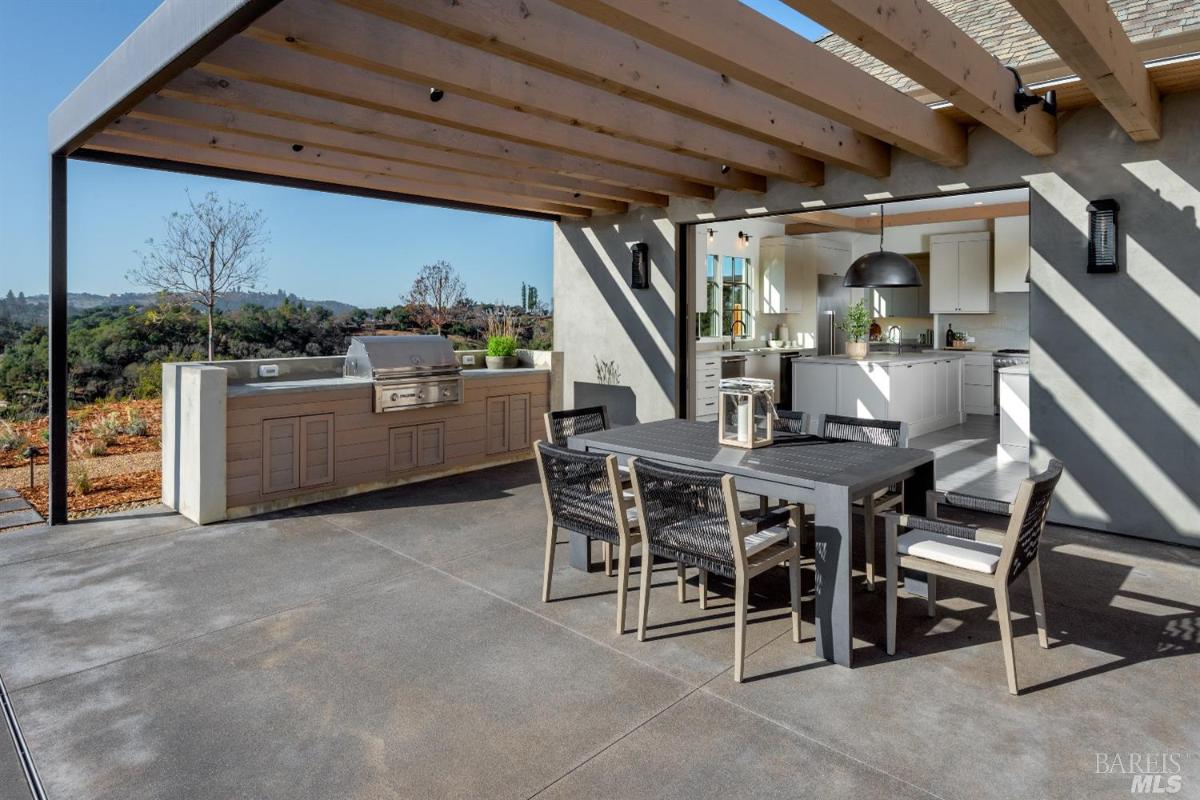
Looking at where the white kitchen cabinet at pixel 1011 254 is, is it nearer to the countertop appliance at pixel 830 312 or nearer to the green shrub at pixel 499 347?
the countertop appliance at pixel 830 312

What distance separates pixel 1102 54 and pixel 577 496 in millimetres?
2752

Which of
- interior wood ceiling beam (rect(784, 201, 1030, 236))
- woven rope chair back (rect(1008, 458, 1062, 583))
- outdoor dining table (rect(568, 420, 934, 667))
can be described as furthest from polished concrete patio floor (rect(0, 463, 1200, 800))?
interior wood ceiling beam (rect(784, 201, 1030, 236))

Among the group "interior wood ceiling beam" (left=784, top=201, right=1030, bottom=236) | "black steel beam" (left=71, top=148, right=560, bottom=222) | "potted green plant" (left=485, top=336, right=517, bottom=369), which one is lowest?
"potted green plant" (left=485, top=336, right=517, bottom=369)

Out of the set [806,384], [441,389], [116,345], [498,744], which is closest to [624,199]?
[441,389]

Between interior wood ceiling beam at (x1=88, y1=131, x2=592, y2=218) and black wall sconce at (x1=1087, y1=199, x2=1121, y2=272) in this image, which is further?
interior wood ceiling beam at (x1=88, y1=131, x2=592, y2=218)

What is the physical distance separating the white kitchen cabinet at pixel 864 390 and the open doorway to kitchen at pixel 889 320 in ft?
0.04

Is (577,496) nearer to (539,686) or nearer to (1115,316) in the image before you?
(539,686)

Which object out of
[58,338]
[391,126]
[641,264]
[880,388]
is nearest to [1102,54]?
[391,126]

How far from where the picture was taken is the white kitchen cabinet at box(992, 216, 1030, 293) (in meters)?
8.48

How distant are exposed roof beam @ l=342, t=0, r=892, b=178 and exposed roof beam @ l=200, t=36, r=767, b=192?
0.83 m

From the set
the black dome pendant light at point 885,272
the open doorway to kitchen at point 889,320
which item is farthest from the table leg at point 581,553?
the black dome pendant light at point 885,272

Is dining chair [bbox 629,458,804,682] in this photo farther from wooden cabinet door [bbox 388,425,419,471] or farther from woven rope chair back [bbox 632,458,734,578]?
wooden cabinet door [bbox 388,425,419,471]

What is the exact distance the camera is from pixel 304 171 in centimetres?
517

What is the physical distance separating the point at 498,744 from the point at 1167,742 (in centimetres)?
204
